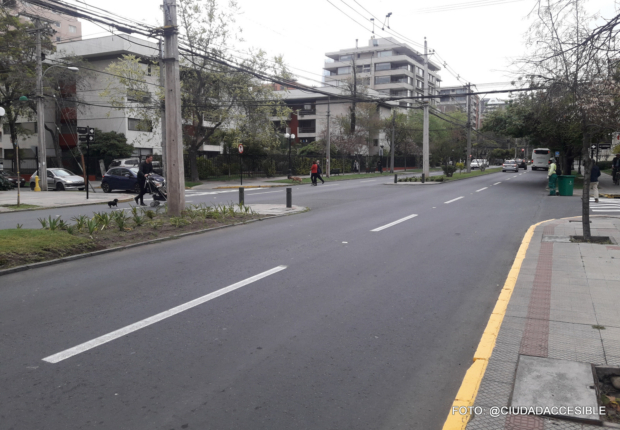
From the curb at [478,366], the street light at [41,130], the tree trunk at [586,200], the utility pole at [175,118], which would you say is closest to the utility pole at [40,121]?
the street light at [41,130]

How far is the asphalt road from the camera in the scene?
359cm

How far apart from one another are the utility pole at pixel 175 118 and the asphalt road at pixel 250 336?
11.4ft

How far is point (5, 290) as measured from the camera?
671 centimetres

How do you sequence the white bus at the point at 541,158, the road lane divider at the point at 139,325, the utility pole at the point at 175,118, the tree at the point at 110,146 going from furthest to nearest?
the white bus at the point at 541,158 → the tree at the point at 110,146 → the utility pole at the point at 175,118 → the road lane divider at the point at 139,325

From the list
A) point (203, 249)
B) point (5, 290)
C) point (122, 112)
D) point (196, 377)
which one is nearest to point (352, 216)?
point (203, 249)

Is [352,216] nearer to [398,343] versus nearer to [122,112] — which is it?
[398,343]

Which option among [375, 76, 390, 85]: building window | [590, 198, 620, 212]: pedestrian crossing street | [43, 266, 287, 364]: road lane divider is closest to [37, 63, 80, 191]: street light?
[43, 266, 287, 364]: road lane divider

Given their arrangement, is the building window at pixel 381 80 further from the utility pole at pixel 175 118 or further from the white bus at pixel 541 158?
the utility pole at pixel 175 118

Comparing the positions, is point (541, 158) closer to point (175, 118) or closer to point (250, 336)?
point (175, 118)

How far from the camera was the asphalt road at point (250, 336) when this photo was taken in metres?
3.59

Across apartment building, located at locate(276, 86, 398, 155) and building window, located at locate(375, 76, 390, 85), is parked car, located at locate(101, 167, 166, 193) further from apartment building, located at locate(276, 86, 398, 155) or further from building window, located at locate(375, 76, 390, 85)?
building window, located at locate(375, 76, 390, 85)

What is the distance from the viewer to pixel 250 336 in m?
4.98

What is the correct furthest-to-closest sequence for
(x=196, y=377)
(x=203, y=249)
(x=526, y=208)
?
(x=526, y=208), (x=203, y=249), (x=196, y=377)

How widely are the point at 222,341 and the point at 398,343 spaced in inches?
68.6
